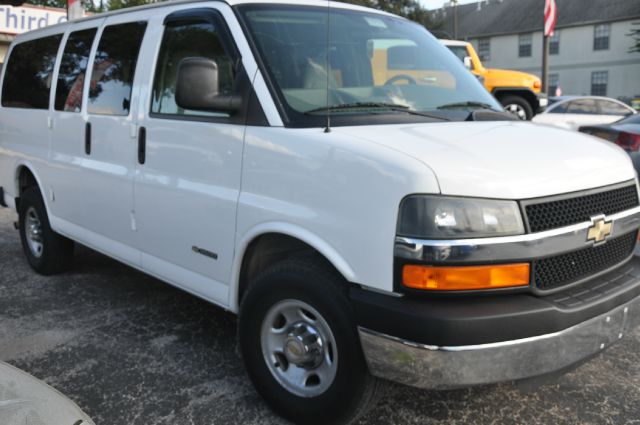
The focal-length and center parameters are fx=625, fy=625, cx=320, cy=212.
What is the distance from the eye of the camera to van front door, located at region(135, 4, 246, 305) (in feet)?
10.2

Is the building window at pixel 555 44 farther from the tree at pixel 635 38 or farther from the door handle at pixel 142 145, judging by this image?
the door handle at pixel 142 145

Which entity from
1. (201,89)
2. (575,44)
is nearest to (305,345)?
(201,89)

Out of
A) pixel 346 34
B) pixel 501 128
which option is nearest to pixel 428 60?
pixel 346 34

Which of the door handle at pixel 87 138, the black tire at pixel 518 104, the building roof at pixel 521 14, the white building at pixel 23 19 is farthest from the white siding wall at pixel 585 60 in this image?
the door handle at pixel 87 138

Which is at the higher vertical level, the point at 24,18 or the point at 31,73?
the point at 24,18

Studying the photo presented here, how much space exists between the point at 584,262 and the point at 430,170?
87 centimetres

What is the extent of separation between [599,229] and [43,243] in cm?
427

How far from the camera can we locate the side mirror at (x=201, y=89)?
290 cm

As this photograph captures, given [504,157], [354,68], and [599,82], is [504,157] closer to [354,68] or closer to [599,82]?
[354,68]

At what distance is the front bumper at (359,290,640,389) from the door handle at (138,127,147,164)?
1.88 metres

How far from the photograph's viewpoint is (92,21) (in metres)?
4.48

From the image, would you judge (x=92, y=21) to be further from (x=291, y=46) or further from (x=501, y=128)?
(x=501, y=128)

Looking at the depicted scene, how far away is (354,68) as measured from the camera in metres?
3.29

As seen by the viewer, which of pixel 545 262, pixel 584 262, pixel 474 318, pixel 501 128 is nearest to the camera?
pixel 474 318
